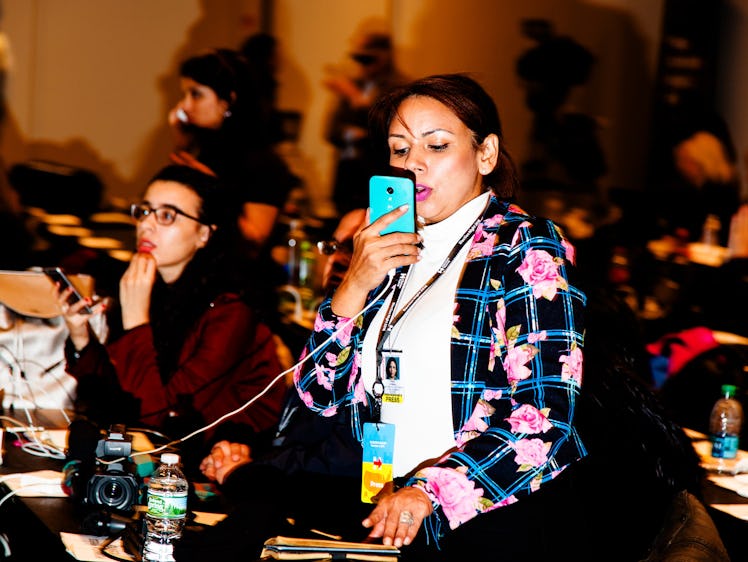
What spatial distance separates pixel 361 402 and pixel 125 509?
48cm

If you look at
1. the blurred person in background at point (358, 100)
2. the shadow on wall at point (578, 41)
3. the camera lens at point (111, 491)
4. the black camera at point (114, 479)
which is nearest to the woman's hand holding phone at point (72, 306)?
the black camera at point (114, 479)

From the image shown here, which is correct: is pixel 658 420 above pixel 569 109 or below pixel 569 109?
below

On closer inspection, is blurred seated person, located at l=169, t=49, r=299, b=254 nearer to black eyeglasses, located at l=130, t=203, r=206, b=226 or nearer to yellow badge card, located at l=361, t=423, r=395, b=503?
black eyeglasses, located at l=130, t=203, r=206, b=226

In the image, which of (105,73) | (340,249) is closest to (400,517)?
(340,249)

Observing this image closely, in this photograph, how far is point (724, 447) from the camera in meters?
2.78

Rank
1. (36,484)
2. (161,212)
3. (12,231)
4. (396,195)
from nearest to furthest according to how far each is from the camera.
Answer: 1. (396,195)
2. (36,484)
3. (161,212)
4. (12,231)

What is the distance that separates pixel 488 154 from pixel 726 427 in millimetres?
1297

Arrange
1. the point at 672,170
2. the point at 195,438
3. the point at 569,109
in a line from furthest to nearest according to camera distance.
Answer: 1. the point at 569,109
2. the point at 672,170
3. the point at 195,438

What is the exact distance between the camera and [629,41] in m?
8.38

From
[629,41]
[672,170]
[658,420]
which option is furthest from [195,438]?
[629,41]

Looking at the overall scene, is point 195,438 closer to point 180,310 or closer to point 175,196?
point 180,310

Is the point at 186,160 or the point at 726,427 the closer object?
the point at 726,427

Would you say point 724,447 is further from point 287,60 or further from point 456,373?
point 287,60

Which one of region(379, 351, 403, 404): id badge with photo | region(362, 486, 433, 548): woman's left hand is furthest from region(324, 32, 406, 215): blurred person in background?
region(362, 486, 433, 548): woman's left hand
